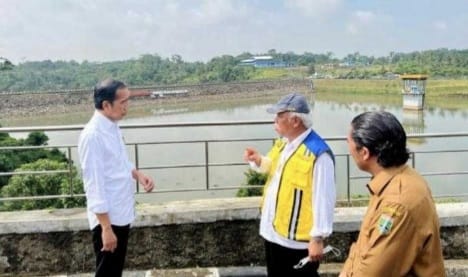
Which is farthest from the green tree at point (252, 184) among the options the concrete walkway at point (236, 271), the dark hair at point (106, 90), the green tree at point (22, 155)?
the green tree at point (22, 155)

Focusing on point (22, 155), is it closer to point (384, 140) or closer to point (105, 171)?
point (105, 171)

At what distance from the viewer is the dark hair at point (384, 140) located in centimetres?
150

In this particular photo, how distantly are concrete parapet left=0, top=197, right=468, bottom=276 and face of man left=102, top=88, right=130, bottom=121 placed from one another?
1145mm

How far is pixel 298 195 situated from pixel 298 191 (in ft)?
0.06

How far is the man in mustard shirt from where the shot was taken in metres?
1.40

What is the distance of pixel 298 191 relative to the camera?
225cm

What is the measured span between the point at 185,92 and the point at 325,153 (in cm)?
4925

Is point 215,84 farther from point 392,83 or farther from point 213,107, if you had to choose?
point 392,83

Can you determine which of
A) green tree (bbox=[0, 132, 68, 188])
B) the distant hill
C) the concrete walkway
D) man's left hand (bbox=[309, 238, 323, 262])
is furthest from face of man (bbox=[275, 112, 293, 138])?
the distant hill

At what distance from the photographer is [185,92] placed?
51.0 meters

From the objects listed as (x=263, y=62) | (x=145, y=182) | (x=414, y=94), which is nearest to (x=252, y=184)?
(x=145, y=182)

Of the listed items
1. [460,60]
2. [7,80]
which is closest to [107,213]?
[7,80]

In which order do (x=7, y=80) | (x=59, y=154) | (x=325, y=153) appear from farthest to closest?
(x=7, y=80)
(x=59, y=154)
(x=325, y=153)

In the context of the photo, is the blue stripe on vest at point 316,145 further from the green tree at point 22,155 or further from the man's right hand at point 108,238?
the green tree at point 22,155
